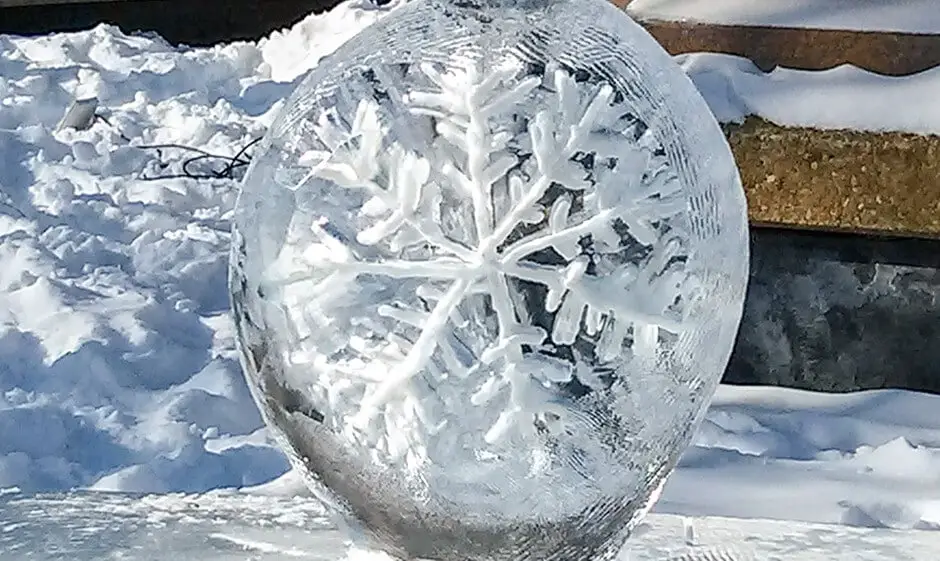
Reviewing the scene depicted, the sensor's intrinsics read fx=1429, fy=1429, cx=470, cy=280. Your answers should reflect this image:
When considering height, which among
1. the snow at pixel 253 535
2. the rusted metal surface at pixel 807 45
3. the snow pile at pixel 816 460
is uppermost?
the rusted metal surface at pixel 807 45

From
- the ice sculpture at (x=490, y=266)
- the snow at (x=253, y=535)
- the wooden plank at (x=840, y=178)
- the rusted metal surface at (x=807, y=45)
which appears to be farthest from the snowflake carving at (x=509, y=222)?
the rusted metal surface at (x=807, y=45)

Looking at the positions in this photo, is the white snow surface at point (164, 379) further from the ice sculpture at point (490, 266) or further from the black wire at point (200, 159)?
the ice sculpture at point (490, 266)

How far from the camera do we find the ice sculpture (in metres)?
0.81

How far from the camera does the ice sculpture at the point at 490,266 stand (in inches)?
32.0

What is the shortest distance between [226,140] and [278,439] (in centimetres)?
352

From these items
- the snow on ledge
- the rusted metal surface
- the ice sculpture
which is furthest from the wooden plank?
the ice sculpture

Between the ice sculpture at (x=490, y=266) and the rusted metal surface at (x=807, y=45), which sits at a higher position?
the rusted metal surface at (x=807, y=45)

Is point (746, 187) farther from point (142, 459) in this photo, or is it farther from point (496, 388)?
point (496, 388)

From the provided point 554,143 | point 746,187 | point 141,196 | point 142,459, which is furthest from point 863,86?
point 141,196

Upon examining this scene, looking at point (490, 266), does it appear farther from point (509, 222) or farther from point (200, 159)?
point (200, 159)

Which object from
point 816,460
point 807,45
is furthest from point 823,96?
point 816,460

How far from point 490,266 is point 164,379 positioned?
210 cm

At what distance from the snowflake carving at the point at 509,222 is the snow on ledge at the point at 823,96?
5.60ft

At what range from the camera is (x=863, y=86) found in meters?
2.52
